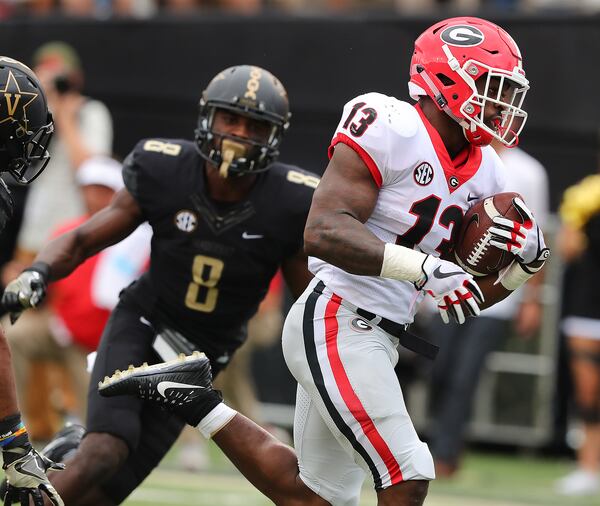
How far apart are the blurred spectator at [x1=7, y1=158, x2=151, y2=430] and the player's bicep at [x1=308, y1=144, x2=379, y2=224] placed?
3.34 metres

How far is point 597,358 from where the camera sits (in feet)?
26.2

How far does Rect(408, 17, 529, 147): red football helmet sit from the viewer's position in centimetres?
452

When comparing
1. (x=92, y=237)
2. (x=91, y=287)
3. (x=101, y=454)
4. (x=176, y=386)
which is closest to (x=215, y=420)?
(x=176, y=386)

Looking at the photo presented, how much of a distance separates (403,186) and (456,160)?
261 mm

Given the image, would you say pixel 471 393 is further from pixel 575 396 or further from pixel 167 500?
pixel 167 500

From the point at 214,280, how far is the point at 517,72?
1.43 meters

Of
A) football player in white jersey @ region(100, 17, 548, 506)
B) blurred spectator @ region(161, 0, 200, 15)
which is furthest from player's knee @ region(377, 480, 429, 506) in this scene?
blurred spectator @ region(161, 0, 200, 15)

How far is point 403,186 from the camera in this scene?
4.46m

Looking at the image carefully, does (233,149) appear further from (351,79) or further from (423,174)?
(351,79)

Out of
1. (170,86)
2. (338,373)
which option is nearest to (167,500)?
(338,373)

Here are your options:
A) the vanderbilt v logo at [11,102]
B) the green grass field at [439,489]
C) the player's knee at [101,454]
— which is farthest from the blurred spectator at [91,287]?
the vanderbilt v logo at [11,102]

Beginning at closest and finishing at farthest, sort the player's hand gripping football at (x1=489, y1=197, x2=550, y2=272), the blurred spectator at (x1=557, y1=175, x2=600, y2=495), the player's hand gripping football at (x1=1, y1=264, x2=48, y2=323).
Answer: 1. the player's hand gripping football at (x1=489, y1=197, x2=550, y2=272)
2. the player's hand gripping football at (x1=1, y1=264, x2=48, y2=323)
3. the blurred spectator at (x1=557, y1=175, x2=600, y2=495)

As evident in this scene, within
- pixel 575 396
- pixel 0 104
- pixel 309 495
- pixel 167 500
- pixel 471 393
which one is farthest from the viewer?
pixel 575 396

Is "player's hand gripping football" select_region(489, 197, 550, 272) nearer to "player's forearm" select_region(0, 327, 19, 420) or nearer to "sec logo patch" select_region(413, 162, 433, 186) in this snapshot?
"sec logo patch" select_region(413, 162, 433, 186)
